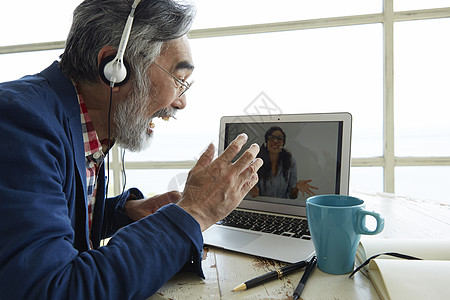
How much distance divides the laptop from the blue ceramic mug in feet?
0.55

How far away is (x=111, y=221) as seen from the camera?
3.17 ft

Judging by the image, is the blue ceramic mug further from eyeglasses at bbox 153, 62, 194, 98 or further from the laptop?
eyeglasses at bbox 153, 62, 194, 98

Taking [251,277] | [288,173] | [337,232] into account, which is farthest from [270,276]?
[288,173]

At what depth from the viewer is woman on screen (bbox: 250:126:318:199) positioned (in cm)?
96

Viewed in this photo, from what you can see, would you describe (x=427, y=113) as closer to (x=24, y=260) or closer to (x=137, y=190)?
(x=137, y=190)

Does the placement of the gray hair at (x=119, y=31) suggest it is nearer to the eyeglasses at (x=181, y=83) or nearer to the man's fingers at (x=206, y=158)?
the eyeglasses at (x=181, y=83)

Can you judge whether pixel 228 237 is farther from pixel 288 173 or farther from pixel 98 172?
pixel 98 172

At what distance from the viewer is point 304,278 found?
0.55 meters

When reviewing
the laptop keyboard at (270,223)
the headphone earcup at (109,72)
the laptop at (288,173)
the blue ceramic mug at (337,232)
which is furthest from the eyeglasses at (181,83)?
the blue ceramic mug at (337,232)

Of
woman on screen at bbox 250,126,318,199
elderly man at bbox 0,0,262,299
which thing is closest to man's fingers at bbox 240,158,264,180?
elderly man at bbox 0,0,262,299

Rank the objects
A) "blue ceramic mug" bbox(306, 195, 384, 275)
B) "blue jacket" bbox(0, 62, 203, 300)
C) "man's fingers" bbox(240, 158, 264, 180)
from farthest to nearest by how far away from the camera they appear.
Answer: "man's fingers" bbox(240, 158, 264, 180), "blue ceramic mug" bbox(306, 195, 384, 275), "blue jacket" bbox(0, 62, 203, 300)

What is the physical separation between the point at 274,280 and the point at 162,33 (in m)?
0.64

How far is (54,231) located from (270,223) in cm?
56

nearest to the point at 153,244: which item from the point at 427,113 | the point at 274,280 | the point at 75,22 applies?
the point at 274,280
